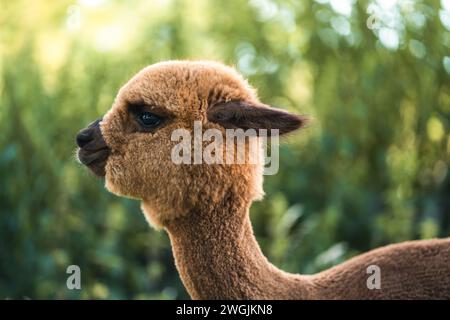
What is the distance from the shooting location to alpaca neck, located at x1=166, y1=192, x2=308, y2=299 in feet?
9.43

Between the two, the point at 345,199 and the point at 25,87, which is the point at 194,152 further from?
the point at 25,87

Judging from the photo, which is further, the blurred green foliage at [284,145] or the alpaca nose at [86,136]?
the blurred green foliage at [284,145]

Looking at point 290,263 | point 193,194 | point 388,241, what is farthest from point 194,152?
point 388,241

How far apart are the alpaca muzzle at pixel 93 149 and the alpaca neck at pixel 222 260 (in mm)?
372

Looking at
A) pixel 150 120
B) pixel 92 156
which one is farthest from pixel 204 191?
pixel 92 156

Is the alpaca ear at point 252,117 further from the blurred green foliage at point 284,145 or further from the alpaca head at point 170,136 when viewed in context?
the blurred green foliage at point 284,145

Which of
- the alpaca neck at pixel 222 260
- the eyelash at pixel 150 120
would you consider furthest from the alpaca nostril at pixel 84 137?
the alpaca neck at pixel 222 260

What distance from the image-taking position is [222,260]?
2889mm

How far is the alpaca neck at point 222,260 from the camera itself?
9.43 ft

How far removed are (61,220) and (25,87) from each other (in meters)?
1.40

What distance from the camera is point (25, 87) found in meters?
6.39

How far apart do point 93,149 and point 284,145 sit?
3451 millimetres

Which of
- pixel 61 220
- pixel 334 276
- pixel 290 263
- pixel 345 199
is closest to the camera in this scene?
pixel 334 276
